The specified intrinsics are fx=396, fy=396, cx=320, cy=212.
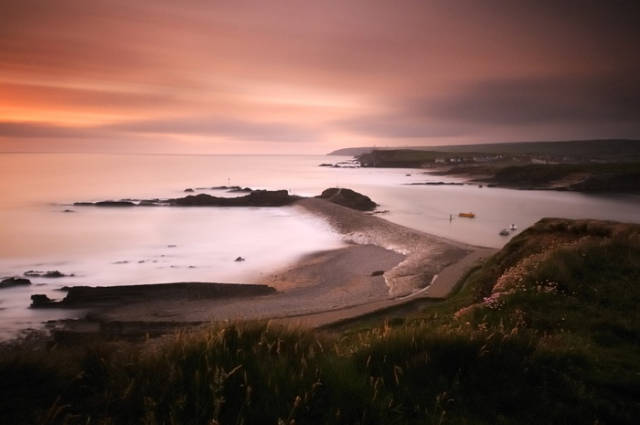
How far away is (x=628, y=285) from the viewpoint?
9711mm

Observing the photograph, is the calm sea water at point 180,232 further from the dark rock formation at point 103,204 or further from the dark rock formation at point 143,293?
the dark rock formation at point 103,204

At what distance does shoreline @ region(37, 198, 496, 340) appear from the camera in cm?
1659

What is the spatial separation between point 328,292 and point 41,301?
14111 millimetres

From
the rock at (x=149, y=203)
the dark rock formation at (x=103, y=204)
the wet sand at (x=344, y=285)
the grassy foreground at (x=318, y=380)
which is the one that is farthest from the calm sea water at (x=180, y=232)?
the grassy foreground at (x=318, y=380)

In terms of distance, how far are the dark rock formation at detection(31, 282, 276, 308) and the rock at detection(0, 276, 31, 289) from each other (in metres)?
4.45

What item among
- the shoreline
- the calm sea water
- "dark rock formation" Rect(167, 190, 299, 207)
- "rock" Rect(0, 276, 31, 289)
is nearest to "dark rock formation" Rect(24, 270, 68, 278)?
the calm sea water

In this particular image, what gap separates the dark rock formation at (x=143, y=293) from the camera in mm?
19219

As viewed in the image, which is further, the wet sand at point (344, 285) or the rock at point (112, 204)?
the rock at point (112, 204)

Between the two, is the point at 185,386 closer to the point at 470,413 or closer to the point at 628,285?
the point at 470,413

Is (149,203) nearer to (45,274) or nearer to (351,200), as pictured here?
(351,200)

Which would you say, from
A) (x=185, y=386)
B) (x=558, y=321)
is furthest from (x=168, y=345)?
(x=558, y=321)

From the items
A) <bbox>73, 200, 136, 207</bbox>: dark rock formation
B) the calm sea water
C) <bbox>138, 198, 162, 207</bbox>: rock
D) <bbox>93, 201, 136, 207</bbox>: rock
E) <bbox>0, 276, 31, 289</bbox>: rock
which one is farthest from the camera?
<bbox>138, 198, 162, 207</bbox>: rock

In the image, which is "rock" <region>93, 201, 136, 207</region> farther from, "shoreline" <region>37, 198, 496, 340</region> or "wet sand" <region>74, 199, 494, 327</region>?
"shoreline" <region>37, 198, 496, 340</region>

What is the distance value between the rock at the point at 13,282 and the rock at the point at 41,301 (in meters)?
4.45
